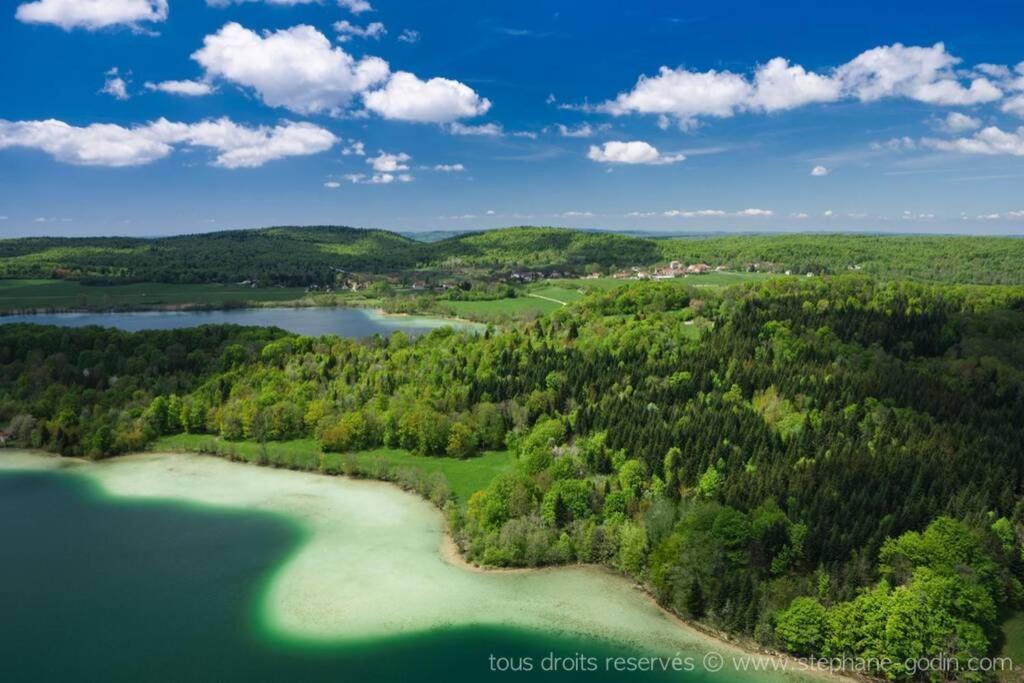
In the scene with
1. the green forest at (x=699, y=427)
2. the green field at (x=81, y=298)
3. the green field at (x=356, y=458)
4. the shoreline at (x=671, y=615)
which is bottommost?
the shoreline at (x=671, y=615)

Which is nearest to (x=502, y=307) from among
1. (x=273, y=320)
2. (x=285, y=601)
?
(x=273, y=320)

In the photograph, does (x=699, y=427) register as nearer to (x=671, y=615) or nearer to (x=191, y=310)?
(x=671, y=615)

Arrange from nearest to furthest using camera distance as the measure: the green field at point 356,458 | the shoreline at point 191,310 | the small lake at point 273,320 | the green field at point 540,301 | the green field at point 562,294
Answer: the green field at point 356,458 → the small lake at point 273,320 → the green field at point 540,301 → the shoreline at point 191,310 → the green field at point 562,294

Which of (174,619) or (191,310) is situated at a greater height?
(191,310)

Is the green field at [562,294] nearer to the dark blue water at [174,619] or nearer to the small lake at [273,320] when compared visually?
the small lake at [273,320]

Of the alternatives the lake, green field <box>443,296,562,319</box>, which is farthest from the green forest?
green field <box>443,296,562,319</box>

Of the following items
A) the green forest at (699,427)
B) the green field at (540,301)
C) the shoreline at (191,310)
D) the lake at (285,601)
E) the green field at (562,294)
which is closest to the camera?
the lake at (285,601)

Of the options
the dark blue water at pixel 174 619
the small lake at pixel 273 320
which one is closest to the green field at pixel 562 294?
the small lake at pixel 273 320
